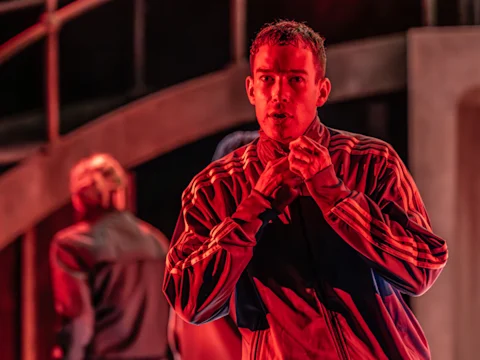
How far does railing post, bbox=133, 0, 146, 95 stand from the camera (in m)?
6.93

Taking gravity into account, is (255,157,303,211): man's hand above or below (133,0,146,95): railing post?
below

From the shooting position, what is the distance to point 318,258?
2133 mm

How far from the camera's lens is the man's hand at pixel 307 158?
201 centimetres

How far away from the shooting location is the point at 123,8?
7461 mm

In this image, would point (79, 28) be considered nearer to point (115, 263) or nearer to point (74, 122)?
point (74, 122)

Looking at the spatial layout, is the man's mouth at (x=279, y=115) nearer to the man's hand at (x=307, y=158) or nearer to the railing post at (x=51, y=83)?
the man's hand at (x=307, y=158)

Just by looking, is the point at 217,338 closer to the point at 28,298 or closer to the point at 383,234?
the point at 383,234

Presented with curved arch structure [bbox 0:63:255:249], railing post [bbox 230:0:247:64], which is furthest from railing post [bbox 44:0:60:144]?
railing post [bbox 230:0:247:64]

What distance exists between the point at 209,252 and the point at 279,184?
0.69 feet

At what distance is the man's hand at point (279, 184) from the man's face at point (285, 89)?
3.4 inches

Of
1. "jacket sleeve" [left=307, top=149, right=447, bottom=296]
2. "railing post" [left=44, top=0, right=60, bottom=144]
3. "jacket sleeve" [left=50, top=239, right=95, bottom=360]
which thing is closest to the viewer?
"jacket sleeve" [left=307, top=149, right=447, bottom=296]

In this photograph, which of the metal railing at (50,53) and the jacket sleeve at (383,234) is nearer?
the jacket sleeve at (383,234)

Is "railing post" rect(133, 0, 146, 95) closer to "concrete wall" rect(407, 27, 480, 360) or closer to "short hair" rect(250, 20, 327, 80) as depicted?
"concrete wall" rect(407, 27, 480, 360)

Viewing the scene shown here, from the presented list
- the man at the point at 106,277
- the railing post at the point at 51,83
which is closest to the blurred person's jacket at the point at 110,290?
the man at the point at 106,277
